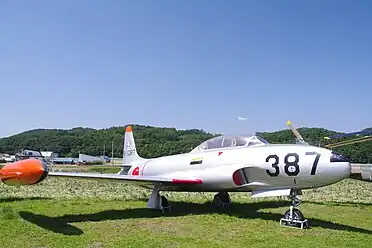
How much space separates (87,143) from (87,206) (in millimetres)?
135352

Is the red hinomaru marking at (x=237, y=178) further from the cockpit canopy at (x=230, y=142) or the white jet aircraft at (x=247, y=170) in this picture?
the cockpit canopy at (x=230, y=142)

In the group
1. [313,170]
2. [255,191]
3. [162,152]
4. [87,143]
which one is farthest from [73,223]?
[87,143]

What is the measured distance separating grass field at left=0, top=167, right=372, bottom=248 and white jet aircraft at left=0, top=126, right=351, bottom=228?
0.86 meters

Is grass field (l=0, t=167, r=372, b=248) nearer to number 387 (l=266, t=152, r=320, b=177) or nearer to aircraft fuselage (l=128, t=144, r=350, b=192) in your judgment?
aircraft fuselage (l=128, t=144, r=350, b=192)

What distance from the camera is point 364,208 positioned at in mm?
14164

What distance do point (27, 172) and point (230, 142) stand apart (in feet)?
20.9

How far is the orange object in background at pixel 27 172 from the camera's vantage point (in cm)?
844

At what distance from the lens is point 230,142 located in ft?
41.1

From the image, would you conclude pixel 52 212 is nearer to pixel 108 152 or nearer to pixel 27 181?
pixel 27 181

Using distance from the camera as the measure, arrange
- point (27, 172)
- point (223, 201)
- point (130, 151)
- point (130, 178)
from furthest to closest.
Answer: point (130, 151)
point (223, 201)
point (130, 178)
point (27, 172)

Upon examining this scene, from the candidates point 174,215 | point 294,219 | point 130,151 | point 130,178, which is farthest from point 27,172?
point 130,151

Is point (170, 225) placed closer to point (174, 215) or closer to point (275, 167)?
point (174, 215)

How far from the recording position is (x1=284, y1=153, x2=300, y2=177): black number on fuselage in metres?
10.1

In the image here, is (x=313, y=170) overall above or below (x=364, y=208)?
above
